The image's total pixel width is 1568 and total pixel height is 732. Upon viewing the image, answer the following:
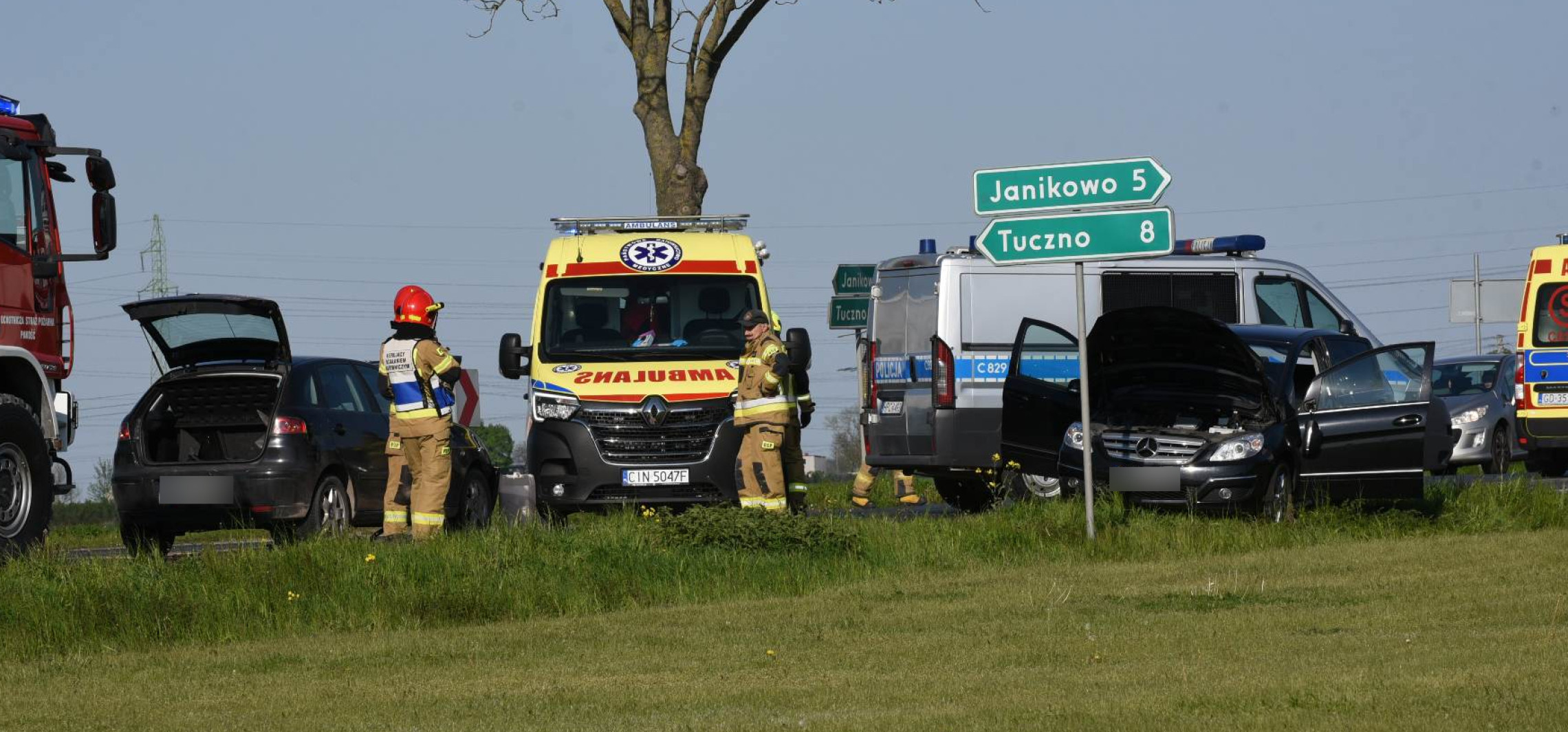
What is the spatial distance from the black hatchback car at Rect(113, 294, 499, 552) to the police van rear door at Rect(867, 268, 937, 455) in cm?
508

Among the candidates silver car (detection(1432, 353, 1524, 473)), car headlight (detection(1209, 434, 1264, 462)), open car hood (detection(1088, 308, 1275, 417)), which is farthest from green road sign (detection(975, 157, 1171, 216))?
silver car (detection(1432, 353, 1524, 473))

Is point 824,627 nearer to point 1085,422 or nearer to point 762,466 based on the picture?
point 1085,422

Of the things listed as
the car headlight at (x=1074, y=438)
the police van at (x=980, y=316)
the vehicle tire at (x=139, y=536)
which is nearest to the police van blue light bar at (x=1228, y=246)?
the police van at (x=980, y=316)

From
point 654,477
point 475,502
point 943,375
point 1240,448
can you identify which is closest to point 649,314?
point 654,477

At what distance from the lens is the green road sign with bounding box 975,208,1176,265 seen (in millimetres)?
13602

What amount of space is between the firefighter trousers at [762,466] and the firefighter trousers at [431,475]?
101 inches

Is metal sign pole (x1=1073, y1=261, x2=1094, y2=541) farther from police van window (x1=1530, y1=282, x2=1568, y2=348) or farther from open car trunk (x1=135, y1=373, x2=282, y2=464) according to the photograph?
police van window (x1=1530, y1=282, x2=1568, y2=348)

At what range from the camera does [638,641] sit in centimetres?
950

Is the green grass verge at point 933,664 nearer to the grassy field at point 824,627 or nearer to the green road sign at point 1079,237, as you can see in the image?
the grassy field at point 824,627

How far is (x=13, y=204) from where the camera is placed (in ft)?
40.5

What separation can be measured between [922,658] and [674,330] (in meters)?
8.06

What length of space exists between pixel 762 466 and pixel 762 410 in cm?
50

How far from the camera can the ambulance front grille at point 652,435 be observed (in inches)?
627

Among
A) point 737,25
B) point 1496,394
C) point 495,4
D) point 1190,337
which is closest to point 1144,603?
point 1190,337
